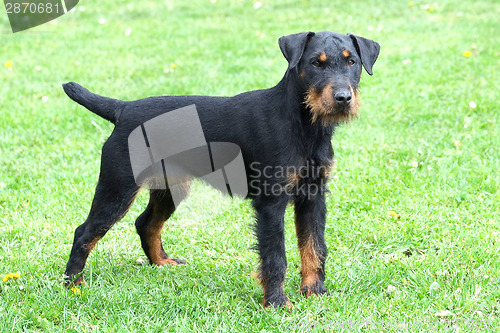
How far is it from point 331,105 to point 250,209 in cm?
195

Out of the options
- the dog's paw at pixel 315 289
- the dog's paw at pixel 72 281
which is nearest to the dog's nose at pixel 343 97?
the dog's paw at pixel 315 289

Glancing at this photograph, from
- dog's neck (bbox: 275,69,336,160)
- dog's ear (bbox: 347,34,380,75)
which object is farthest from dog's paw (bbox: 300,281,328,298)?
dog's ear (bbox: 347,34,380,75)

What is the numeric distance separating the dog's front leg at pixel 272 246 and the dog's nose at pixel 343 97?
733 mm

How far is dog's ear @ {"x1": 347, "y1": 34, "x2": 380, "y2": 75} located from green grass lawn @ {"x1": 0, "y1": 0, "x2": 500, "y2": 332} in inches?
57.2

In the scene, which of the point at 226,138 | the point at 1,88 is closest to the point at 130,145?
the point at 226,138

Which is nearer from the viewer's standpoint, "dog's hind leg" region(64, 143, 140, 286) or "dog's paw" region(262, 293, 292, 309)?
"dog's paw" region(262, 293, 292, 309)

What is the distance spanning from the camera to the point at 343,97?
3562 millimetres

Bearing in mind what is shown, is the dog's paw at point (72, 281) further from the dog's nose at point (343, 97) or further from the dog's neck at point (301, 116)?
the dog's nose at point (343, 97)

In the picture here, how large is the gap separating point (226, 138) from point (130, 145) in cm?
67

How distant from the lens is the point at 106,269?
4457 mm

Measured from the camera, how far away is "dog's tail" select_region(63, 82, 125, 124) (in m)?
4.23

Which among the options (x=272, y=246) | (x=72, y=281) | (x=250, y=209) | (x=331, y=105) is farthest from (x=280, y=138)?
(x=72, y=281)

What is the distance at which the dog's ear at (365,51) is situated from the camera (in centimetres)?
389

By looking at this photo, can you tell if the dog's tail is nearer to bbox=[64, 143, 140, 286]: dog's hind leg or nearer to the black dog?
the black dog
